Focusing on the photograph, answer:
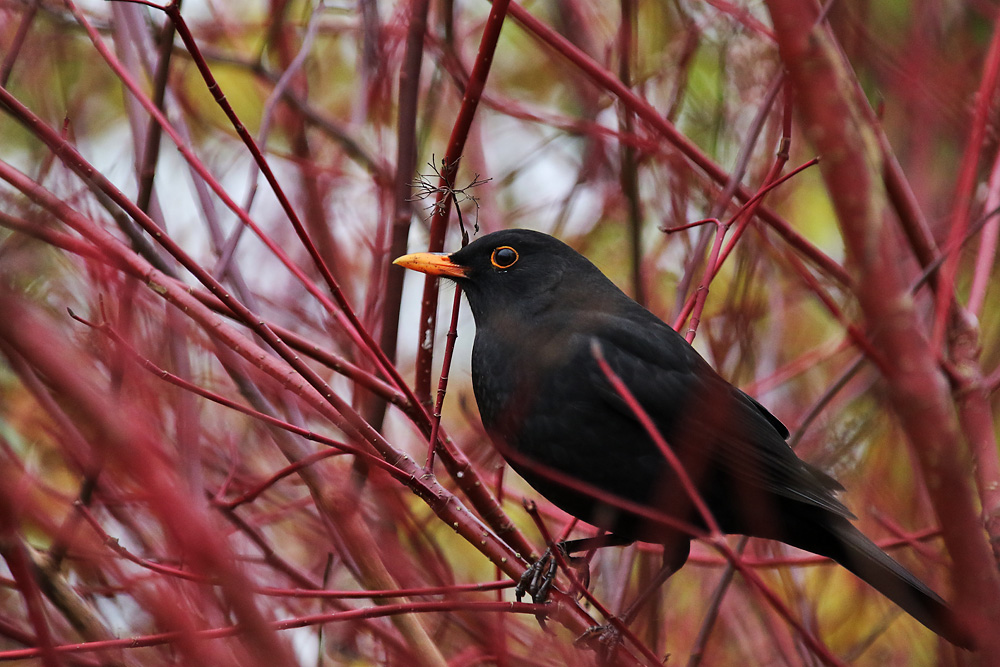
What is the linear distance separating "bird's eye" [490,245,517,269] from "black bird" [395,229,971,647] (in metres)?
0.07

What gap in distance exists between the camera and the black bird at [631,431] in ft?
11.6

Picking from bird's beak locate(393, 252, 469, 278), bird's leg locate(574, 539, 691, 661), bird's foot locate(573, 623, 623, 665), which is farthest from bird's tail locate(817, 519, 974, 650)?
bird's beak locate(393, 252, 469, 278)

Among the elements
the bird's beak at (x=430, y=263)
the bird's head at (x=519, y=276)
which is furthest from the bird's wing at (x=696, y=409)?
the bird's beak at (x=430, y=263)

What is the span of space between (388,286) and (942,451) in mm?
2580

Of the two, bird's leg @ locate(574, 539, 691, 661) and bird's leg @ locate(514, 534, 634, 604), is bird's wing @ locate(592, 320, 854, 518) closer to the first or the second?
bird's leg @ locate(574, 539, 691, 661)

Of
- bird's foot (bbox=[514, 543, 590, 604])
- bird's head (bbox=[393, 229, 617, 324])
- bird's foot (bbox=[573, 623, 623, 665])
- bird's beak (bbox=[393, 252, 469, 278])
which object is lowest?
bird's foot (bbox=[573, 623, 623, 665])

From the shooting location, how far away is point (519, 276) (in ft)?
13.6

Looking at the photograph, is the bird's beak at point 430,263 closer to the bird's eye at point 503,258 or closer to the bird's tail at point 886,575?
the bird's eye at point 503,258

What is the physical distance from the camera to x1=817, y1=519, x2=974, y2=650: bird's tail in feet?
9.93

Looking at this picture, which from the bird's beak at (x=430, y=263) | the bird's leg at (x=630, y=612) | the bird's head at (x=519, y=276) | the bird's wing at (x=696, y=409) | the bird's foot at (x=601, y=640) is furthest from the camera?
the bird's head at (x=519, y=276)

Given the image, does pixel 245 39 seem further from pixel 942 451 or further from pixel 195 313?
pixel 942 451

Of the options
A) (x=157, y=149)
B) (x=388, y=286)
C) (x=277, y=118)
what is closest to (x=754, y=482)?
(x=388, y=286)

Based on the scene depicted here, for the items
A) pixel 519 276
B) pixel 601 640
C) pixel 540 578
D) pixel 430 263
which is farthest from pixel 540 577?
pixel 519 276

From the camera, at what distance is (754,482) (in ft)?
11.7
